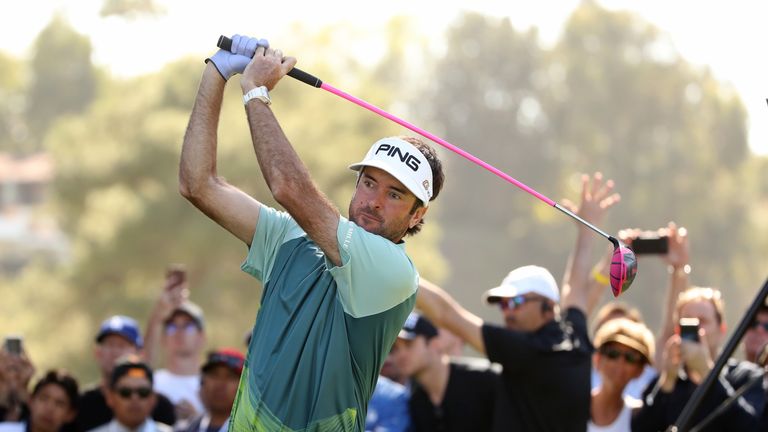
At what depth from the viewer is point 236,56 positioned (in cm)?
529

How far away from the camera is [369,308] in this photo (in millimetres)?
5086

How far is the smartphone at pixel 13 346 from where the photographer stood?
9562 mm

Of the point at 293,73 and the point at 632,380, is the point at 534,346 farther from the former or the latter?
the point at 293,73

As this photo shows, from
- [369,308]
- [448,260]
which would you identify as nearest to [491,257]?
[448,260]

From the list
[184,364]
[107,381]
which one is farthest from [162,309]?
[107,381]

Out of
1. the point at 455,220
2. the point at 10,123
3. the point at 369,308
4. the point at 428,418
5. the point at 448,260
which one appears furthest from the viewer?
the point at 10,123

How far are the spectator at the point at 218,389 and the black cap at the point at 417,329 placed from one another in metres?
1.02

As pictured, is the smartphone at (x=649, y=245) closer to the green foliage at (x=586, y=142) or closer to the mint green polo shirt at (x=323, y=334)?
the mint green polo shirt at (x=323, y=334)

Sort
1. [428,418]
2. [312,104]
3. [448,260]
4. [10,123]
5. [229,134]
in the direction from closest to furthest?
[428,418] → [229,134] → [312,104] → [448,260] → [10,123]

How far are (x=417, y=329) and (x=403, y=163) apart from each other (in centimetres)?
358

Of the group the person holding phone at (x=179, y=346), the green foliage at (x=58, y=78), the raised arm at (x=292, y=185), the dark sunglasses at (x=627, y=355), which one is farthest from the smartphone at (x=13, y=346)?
the green foliage at (x=58, y=78)

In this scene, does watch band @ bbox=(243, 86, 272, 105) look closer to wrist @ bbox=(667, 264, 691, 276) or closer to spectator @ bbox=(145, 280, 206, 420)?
wrist @ bbox=(667, 264, 691, 276)

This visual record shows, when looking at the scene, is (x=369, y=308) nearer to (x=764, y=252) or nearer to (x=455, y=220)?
(x=764, y=252)

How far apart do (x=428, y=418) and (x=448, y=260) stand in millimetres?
45212
